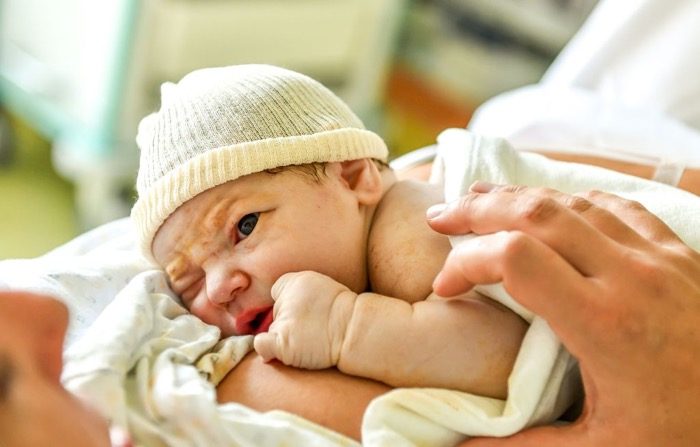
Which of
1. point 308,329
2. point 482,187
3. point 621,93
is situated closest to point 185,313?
point 308,329

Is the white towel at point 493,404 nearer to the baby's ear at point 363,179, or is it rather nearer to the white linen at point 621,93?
the baby's ear at point 363,179

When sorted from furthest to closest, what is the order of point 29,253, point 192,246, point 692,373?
point 29,253, point 192,246, point 692,373

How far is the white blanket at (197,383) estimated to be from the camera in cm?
67

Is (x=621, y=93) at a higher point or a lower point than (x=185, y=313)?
higher

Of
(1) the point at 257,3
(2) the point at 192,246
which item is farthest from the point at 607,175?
(1) the point at 257,3

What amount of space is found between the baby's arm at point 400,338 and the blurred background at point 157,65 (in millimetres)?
1421

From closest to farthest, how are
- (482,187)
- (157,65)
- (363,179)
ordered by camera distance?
(482,187)
(363,179)
(157,65)

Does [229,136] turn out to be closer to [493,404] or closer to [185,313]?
[185,313]

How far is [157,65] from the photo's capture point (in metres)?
2.12

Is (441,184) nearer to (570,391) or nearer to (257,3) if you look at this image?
(570,391)

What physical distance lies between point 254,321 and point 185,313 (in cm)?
6

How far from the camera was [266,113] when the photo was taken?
2.84 ft

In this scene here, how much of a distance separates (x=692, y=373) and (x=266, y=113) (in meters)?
0.43

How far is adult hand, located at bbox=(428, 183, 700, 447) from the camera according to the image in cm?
66
